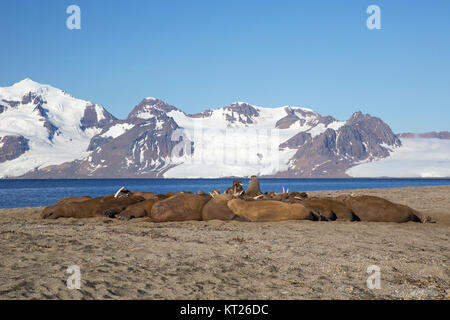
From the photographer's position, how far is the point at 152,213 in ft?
50.7

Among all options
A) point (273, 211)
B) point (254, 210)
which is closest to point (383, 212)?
point (273, 211)

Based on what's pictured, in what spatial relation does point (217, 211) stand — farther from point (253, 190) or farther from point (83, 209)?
point (253, 190)

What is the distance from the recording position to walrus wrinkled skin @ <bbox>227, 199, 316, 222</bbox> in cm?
1453

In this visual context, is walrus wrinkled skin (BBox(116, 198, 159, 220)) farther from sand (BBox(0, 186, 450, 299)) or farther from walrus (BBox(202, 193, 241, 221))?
sand (BBox(0, 186, 450, 299))

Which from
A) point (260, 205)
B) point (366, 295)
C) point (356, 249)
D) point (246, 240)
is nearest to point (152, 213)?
point (260, 205)

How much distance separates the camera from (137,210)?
16.0m

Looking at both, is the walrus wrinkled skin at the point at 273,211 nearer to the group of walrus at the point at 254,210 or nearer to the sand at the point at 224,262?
the group of walrus at the point at 254,210

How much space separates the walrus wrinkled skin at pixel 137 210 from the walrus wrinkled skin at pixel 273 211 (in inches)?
127

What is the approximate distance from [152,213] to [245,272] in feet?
28.0

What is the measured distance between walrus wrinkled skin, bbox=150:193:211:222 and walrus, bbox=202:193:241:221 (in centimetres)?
30

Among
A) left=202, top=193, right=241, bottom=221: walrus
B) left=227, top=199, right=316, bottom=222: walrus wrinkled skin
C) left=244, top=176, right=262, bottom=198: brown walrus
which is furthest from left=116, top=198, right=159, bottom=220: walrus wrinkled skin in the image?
left=244, top=176, right=262, bottom=198: brown walrus

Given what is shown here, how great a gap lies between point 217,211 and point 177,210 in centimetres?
139

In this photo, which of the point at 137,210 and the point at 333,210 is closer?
the point at 333,210

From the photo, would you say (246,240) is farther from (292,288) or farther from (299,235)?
(292,288)
